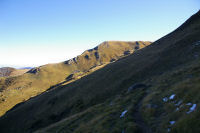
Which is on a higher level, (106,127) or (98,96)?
(106,127)

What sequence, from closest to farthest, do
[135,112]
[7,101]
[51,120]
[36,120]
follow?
[135,112] → [51,120] → [36,120] → [7,101]

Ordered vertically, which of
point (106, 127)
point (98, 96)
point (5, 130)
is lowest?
point (5, 130)

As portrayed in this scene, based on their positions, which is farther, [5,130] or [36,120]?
[5,130]

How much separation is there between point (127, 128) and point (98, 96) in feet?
96.7

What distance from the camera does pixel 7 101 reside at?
143 metres

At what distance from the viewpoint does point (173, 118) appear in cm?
1095

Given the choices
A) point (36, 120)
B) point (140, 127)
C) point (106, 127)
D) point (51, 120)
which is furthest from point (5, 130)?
point (140, 127)

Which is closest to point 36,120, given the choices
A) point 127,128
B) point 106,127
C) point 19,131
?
point 19,131

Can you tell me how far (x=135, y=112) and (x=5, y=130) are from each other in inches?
2833

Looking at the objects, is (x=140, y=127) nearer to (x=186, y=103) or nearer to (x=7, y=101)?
(x=186, y=103)

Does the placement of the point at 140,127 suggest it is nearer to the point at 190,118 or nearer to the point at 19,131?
the point at 190,118

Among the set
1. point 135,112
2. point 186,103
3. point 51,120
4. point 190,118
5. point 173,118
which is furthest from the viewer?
point 51,120

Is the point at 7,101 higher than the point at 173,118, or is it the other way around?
the point at 173,118

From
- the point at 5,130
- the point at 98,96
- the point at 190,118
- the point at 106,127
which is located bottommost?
the point at 5,130
